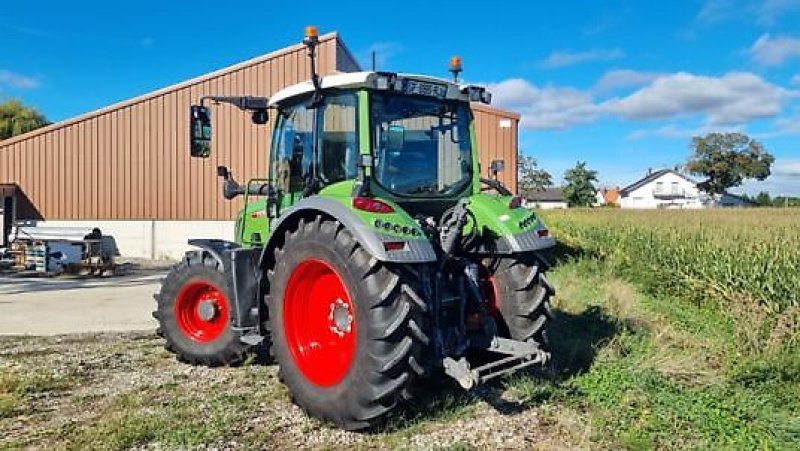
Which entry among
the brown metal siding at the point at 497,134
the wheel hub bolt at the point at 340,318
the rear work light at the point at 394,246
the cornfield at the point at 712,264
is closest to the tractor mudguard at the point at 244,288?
the wheel hub bolt at the point at 340,318

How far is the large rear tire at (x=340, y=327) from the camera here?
366cm

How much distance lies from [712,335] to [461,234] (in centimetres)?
389

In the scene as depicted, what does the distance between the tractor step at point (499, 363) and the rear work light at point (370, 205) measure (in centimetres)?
101

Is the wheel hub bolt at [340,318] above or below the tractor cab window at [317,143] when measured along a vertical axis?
below

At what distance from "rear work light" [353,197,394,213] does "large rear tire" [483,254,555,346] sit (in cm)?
117

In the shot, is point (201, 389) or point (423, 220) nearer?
point (423, 220)

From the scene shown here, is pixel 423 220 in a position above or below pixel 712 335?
above

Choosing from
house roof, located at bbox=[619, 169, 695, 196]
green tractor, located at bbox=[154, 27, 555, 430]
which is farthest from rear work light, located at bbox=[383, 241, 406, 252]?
house roof, located at bbox=[619, 169, 695, 196]

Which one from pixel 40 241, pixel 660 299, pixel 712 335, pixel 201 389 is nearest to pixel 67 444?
pixel 201 389

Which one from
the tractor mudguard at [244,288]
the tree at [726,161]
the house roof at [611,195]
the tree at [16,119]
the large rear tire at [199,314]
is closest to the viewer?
the tractor mudguard at [244,288]

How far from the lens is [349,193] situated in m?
4.24

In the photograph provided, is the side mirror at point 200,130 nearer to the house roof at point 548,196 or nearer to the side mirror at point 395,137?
the side mirror at point 395,137

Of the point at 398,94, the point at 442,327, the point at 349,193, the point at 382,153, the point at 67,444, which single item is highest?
the point at 398,94

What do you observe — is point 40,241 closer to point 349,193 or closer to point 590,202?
point 349,193
